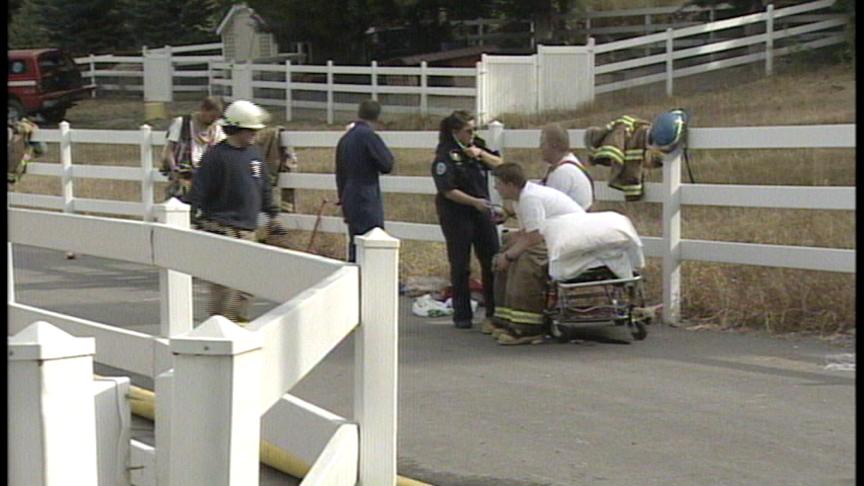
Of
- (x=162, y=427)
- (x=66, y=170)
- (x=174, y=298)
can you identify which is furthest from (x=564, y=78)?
(x=162, y=427)

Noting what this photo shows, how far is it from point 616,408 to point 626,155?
373 centimetres

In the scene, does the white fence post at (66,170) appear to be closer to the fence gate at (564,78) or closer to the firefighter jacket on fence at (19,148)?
the firefighter jacket on fence at (19,148)

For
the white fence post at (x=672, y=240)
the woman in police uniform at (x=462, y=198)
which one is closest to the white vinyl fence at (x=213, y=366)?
the woman in police uniform at (x=462, y=198)

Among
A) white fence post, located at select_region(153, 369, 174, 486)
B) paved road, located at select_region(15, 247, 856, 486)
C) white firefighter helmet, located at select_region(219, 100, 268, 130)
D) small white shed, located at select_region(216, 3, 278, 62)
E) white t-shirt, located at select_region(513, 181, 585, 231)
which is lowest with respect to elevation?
paved road, located at select_region(15, 247, 856, 486)

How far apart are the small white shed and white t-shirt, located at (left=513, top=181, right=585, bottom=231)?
1254 inches

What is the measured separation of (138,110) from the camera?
38.6 meters

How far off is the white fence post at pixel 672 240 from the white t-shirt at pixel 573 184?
0.69 meters

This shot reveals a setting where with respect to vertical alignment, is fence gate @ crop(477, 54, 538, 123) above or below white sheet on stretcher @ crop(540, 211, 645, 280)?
above

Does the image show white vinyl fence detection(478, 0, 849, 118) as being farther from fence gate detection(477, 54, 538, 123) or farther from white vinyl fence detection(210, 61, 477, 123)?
white vinyl fence detection(210, 61, 477, 123)

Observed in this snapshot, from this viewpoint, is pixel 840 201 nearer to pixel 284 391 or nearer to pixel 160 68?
pixel 284 391

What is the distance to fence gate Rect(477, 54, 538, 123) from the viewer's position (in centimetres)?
2923

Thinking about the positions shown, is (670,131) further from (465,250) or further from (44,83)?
(44,83)

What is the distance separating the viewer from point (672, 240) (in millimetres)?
11078

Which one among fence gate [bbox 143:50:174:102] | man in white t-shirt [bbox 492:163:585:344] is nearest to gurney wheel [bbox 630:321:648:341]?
man in white t-shirt [bbox 492:163:585:344]
